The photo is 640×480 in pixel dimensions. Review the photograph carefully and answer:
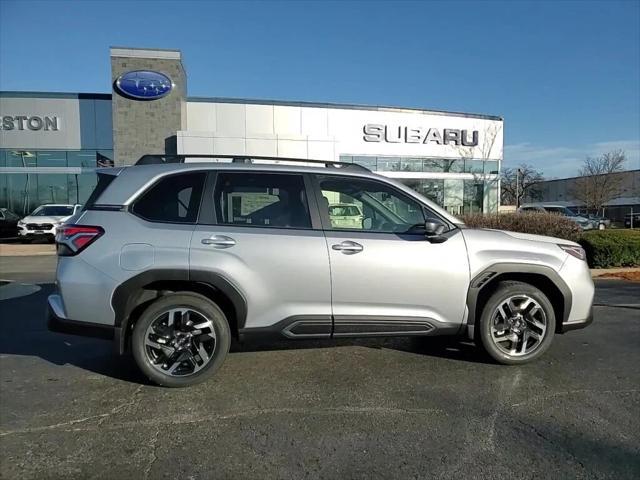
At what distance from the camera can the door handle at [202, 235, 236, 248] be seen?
13.7 ft

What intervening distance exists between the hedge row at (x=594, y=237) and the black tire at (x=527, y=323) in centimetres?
758

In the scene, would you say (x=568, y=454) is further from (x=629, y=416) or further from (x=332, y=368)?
(x=332, y=368)

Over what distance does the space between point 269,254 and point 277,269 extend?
0.47ft

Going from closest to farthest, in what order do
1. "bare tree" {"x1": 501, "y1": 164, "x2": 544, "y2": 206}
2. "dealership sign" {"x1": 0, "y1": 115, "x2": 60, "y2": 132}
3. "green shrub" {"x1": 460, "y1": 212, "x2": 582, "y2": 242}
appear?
"green shrub" {"x1": 460, "y1": 212, "x2": 582, "y2": 242}
"dealership sign" {"x1": 0, "y1": 115, "x2": 60, "y2": 132}
"bare tree" {"x1": 501, "y1": 164, "x2": 544, "y2": 206}

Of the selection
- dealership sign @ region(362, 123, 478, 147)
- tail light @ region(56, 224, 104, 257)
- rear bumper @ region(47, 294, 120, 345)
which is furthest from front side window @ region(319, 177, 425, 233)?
dealership sign @ region(362, 123, 478, 147)

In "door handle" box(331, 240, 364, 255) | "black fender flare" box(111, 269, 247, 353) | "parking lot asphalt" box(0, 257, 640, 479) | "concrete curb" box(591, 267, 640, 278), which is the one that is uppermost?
"door handle" box(331, 240, 364, 255)

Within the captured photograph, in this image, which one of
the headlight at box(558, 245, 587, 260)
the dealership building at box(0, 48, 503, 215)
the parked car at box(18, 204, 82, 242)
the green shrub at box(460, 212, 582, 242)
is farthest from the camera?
the dealership building at box(0, 48, 503, 215)

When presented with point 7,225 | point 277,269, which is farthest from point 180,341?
point 7,225

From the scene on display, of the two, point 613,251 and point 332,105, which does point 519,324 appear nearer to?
point 613,251

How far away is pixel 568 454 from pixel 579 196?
153 feet

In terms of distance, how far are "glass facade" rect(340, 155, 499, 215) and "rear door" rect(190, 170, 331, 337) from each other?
26.6 meters

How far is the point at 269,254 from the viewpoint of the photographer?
4223 millimetres

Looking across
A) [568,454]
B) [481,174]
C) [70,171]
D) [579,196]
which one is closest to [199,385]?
[568,454]

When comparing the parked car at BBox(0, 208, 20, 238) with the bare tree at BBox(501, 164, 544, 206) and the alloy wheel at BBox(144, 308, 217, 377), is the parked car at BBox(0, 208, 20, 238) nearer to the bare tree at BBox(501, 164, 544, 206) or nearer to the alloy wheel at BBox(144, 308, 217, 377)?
the alloy wheel at BBox(144, 308, 217, 377)
